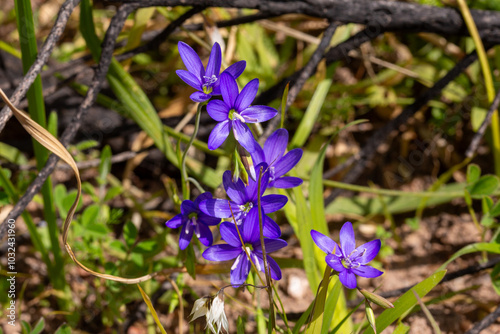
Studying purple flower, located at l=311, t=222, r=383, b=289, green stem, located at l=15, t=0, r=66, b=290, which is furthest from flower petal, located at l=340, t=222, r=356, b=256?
green stem, located at l=15, t=0, r=66, b=290

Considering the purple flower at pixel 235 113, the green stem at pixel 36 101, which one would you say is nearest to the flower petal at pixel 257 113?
the purple flower at pixel 235 113

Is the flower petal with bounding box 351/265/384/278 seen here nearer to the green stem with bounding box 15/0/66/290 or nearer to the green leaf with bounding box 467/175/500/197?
the green leaf with bounding box 467/175/500/197

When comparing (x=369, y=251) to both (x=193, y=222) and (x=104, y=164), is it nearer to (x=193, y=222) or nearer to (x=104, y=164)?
(x=193, y=222)

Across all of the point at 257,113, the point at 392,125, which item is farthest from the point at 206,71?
the point at 392,125

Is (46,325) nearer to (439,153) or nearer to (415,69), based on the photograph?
(439,153)

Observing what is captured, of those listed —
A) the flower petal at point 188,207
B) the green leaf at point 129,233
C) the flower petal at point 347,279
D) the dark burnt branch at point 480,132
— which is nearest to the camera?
the flower petal at point 347,279

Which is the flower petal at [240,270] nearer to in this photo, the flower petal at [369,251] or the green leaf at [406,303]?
the flower petal at [369,251]
